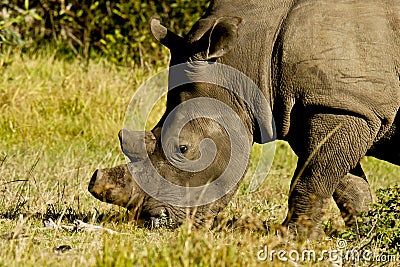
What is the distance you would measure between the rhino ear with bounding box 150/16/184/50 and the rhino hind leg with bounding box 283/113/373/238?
3.77 feet

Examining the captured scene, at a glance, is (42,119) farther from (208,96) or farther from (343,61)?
(343,61)

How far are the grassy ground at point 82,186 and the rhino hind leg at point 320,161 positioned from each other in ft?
0.65

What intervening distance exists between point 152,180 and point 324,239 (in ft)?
4.26

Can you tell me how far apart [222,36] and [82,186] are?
248 cm

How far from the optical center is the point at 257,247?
17.4 feet

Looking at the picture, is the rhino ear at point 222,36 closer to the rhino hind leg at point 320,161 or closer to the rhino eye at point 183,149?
Answer: the rhino eye at point 183,149

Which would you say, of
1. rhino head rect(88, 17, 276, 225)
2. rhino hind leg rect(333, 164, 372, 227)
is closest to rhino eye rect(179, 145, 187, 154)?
rhino head rect(88, 17, 276, 225)

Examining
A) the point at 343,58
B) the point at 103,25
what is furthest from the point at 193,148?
the point at 103,25

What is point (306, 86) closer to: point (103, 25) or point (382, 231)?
point (382, 231)

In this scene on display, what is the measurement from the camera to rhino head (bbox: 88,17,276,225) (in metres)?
6.21

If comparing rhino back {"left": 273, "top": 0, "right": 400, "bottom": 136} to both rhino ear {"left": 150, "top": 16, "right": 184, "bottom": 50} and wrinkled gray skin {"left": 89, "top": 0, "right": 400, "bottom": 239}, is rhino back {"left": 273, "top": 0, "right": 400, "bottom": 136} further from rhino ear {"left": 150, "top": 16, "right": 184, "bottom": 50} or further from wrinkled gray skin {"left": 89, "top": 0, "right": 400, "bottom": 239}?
rhino ear {"left": 150, "top": 16, "right": 184, "bottom": 50}

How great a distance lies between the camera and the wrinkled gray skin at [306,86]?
5879mm

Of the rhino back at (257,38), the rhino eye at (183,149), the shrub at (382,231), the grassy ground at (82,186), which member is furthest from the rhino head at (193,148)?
the shrub at (382,231)

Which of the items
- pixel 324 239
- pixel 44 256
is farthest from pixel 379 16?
pixel 44 256
